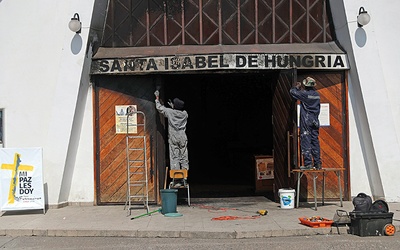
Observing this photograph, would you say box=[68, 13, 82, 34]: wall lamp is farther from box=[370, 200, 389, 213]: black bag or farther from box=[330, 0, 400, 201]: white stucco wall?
box=[370, 200, 389, 213]: black bag

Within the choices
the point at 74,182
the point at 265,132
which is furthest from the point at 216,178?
the point at 74,182

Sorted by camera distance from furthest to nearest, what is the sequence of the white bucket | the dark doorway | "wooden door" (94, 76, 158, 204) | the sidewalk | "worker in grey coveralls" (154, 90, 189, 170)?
the dark doorway < "wooden door" (94, 76, 158, 204) < "worker in grey coveralls" (154, 90, 189, 170) < the white bucket < the sidewalk

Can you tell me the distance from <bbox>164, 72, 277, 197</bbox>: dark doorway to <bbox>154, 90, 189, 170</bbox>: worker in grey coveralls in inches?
246

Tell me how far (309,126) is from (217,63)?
2.32 meters

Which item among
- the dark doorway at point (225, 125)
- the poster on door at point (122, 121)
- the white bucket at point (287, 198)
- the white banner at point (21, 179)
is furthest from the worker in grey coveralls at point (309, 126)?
the dark doorway at point (225, 125)

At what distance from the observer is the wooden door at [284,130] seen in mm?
13435

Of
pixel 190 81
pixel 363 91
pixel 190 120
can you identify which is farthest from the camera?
pixel 190 120

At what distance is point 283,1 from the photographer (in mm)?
14008

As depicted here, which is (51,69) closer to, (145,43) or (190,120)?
(145,43)

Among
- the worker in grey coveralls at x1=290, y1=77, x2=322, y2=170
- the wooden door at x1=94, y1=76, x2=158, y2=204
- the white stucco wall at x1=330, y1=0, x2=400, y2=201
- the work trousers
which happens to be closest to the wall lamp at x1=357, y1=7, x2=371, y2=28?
the white stucco wall at x1=330, y1=0, x2=400, y2=201

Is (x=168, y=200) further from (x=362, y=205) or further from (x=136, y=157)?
(x=362, y=205)

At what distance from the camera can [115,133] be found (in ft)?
45.6

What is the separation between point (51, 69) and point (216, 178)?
26.7 ft

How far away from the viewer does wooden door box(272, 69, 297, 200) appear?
44.1 feet
